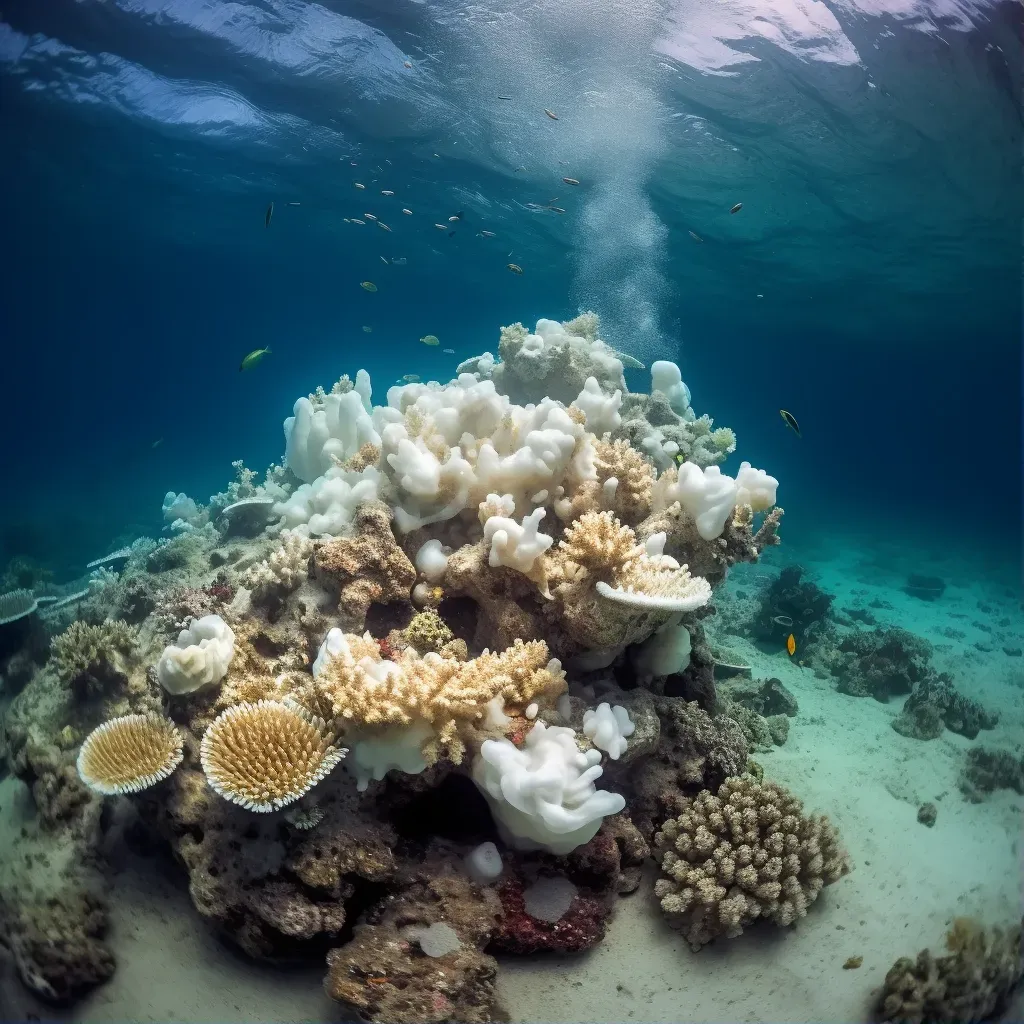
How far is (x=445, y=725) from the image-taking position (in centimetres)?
378

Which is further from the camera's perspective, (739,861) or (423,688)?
(739,861)

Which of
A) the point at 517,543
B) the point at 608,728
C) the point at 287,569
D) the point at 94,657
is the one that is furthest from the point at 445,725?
the point at 94,657

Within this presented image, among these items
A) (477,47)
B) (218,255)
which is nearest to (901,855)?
(477,47)

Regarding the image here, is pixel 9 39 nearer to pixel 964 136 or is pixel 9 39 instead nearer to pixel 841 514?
A: pixel 964 136

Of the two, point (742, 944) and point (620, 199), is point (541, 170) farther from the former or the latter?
point (742, 944)

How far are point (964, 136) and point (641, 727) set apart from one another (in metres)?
23.5

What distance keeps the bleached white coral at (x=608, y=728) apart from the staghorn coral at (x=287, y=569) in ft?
8.71

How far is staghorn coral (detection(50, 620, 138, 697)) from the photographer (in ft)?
17.3

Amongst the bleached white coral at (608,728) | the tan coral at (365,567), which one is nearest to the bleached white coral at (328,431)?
the tan coral at (365,567)

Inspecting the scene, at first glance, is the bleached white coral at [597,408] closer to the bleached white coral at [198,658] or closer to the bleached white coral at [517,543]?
the bleached white coral at [517,543]

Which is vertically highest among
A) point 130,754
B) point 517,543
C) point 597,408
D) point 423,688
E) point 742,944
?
point 597,408

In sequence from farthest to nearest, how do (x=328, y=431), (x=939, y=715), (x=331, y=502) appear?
(x=939, y=715), (x=328, y=431), (x=331, y=502)

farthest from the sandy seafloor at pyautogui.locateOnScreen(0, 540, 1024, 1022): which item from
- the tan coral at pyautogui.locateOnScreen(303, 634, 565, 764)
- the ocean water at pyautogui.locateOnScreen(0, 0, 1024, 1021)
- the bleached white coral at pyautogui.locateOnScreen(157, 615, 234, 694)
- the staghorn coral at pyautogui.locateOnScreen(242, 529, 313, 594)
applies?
the staghorn coral at pyautogui.locateOnScreen(242, 529, 313, 594)

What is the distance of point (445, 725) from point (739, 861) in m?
2.49
